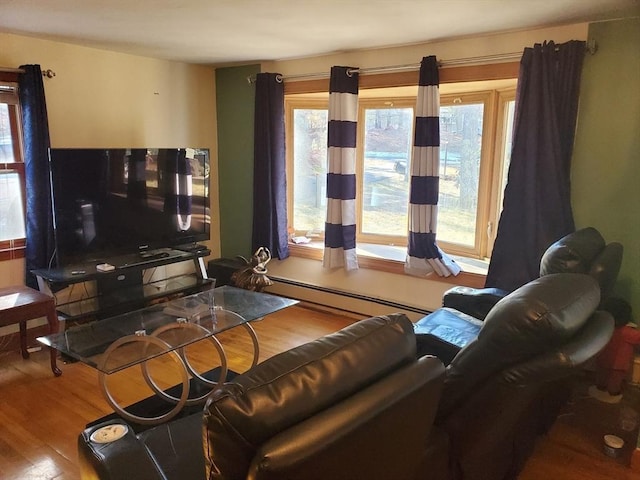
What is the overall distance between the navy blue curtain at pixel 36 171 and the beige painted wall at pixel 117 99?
19 centimetres

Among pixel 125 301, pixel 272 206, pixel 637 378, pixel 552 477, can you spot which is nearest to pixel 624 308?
pixel 637 378

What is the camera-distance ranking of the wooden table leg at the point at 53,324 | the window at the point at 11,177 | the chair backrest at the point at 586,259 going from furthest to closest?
the window at the point at 11,177 → the wooden table leg at the point at 53,324 → the chair backrest at the point at 586,259

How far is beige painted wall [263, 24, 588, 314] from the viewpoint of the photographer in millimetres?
3295

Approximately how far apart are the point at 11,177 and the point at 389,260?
117 inches

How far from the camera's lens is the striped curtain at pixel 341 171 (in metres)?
4.00

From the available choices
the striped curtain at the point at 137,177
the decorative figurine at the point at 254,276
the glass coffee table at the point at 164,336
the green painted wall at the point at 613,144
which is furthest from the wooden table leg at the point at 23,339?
the green painted wall at the point at 613,144

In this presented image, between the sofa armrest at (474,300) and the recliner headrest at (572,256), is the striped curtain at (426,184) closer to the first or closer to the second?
the sofa armrest at (474,300)

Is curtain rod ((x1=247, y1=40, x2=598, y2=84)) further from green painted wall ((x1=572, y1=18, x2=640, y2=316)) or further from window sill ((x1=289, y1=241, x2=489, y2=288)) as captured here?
window sill ((x1=289, y1=241, x2=489, y2=288))

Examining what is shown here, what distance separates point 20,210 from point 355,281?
2702mm

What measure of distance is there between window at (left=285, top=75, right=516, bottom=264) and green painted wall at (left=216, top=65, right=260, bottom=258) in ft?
1.35

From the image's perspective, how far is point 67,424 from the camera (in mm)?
2648

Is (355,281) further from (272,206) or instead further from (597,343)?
(597,343)

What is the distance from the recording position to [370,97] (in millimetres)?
4406

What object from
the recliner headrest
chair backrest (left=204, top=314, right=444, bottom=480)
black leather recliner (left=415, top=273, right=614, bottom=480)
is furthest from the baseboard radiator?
chair backrest (left=204, top=314, right=444, bottom=480)
